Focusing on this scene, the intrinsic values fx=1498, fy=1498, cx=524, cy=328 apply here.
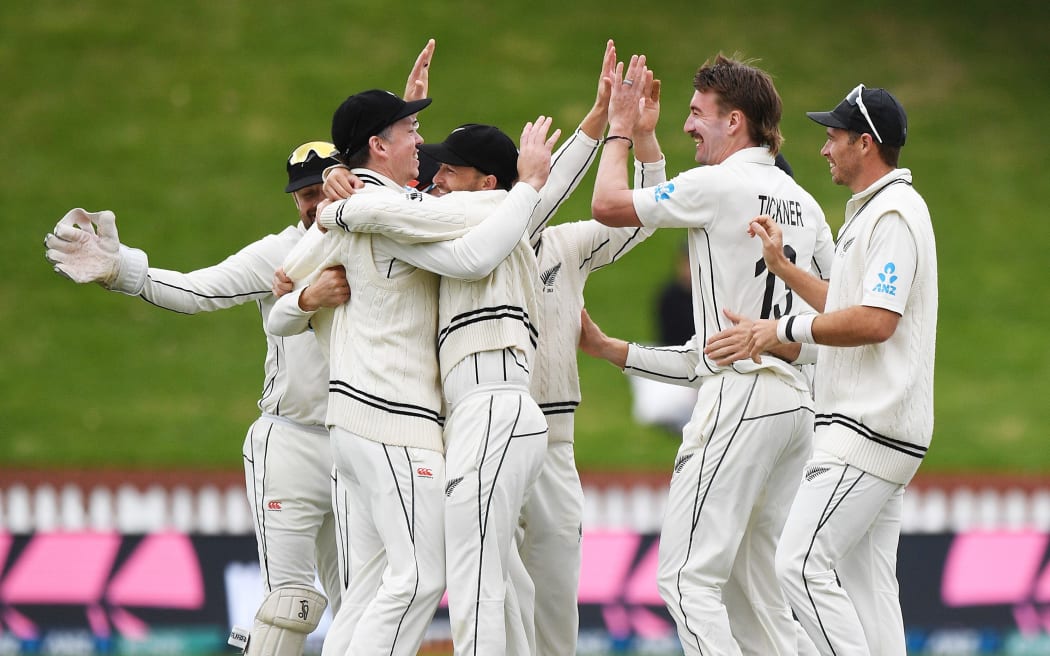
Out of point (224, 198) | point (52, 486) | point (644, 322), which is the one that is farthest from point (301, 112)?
point (52, 486)

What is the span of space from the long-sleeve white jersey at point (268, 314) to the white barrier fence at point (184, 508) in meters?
3.24

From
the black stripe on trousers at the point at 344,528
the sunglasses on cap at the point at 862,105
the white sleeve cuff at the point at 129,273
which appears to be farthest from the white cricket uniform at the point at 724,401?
the white sleeve cuff at the point at 129,273

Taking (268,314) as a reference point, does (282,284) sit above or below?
above

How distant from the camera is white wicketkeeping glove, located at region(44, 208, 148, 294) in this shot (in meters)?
Result: 5.30

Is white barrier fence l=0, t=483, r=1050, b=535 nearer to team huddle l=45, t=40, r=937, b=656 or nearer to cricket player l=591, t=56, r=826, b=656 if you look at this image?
team huddle l=45, t=40, r=937, b=656

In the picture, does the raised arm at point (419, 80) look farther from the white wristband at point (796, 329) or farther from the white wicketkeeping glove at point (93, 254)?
the white wristband at point (796, 329)

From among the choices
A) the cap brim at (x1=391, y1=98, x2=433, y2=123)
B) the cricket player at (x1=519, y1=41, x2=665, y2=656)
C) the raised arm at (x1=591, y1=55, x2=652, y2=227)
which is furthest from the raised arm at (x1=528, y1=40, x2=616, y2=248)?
the cap brim at (x1=391, y1=98, x2=433, y2=123)

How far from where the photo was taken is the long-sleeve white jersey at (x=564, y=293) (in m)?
5.63

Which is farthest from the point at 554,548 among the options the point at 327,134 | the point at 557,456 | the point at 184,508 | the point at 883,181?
the point at 327,134

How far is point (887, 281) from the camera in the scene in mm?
4668

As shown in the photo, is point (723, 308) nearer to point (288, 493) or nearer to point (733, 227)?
point (733, 227)

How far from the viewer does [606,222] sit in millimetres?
5152

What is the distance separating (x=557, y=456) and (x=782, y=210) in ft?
4.12

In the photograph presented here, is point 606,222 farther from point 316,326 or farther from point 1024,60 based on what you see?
point 1024,60
